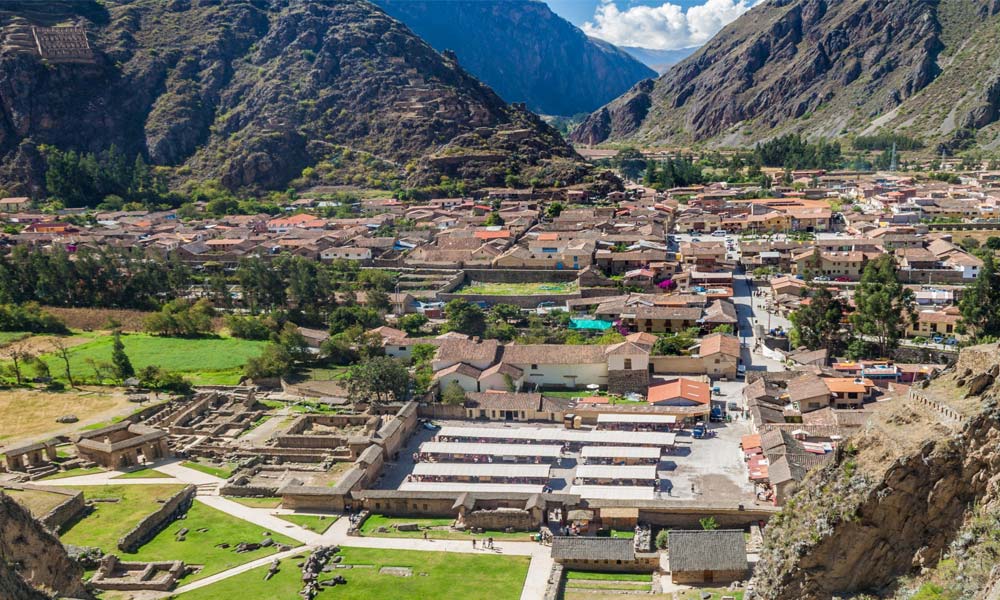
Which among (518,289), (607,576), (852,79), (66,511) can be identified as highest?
(852,79)

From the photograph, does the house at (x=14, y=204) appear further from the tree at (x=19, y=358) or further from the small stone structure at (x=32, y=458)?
the small stone structure at (x=32, y=458)

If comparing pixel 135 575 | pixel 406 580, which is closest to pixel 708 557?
pixel 406 580

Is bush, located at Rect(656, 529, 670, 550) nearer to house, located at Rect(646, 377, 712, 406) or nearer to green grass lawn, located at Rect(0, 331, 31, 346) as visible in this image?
house, located at Rect(646, 377, 712, 406)

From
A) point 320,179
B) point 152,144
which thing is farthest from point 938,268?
point 152,144

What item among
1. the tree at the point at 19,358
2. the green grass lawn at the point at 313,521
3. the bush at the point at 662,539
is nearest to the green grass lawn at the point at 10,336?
the tree at the point at 19,358

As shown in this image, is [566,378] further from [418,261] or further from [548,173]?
[548,173]

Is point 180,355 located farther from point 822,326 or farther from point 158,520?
point 822,326
